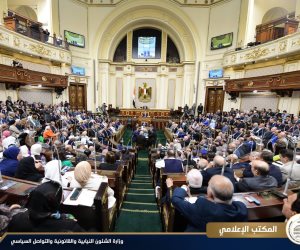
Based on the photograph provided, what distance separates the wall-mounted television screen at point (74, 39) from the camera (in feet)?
46.1

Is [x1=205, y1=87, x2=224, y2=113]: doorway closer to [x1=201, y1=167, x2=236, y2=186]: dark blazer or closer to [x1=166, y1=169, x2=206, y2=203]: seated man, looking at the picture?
[x1=201, y1=167, x2=236, y2=186]: dark blazer

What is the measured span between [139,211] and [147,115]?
1123 centimetres

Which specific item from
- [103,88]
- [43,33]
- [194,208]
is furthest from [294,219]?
[103,88]

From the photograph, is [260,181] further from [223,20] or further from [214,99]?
[223,20]

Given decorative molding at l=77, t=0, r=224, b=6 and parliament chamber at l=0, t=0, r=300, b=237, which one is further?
decorative molding at l=77, t=0, r=224, b=6

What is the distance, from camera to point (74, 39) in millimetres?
14586

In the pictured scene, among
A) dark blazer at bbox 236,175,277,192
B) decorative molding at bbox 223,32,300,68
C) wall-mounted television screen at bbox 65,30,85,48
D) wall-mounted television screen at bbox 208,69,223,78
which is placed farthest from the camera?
wall-mounted television screen at bbox 208,69,223,78

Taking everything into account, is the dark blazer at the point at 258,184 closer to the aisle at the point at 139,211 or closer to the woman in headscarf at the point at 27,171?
the aisle at the point at 139,211

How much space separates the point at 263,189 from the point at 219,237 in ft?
4.97

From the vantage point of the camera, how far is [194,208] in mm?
1524

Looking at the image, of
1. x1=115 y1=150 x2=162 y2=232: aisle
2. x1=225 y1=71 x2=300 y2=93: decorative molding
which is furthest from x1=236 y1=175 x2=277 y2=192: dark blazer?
x1=225 y1=71 x2=300 y2=93: decorative molding

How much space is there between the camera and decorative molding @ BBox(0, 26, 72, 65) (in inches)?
343

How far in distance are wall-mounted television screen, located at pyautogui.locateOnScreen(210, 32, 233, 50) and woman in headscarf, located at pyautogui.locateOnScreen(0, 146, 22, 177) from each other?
1531cm

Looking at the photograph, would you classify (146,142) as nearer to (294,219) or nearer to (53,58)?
(294,219)
